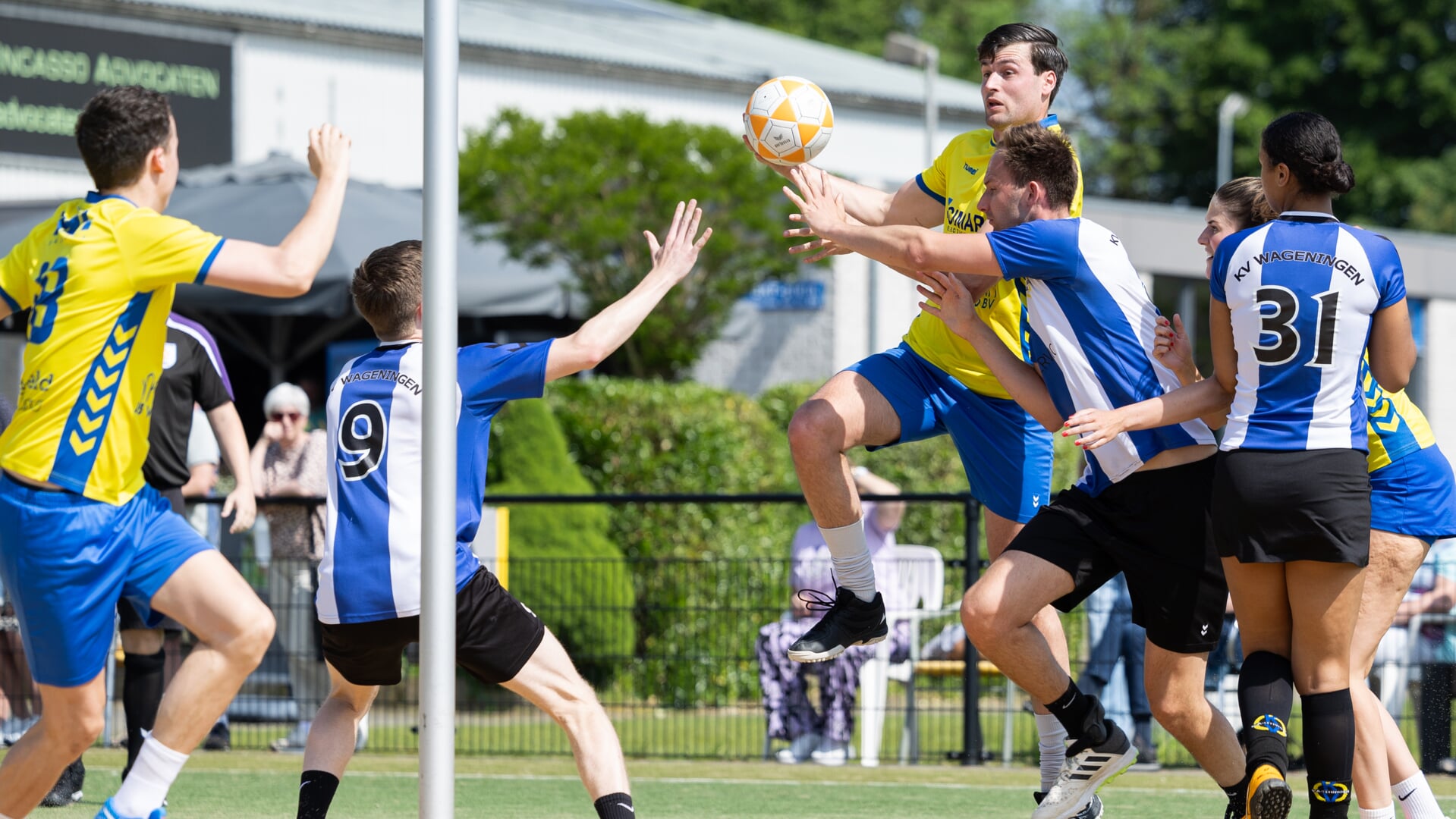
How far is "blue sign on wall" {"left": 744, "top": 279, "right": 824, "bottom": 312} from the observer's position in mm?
20688

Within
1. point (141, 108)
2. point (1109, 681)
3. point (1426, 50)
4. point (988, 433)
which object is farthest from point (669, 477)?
point (1426, 50)

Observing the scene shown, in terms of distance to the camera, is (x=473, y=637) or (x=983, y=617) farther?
(x=983, y=617)

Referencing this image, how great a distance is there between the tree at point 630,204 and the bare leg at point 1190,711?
12.2 metres

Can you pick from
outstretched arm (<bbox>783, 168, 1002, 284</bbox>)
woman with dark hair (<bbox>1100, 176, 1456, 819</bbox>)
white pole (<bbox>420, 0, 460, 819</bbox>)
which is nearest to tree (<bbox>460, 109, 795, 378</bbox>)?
outstretched arm (<bbox>783, 168, 1002, 284</bbox>)

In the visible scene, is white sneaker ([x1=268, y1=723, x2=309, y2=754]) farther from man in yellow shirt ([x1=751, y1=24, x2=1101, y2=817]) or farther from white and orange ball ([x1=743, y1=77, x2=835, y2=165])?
white and orange ball ([x1=743, y1=77, x2=835, y2=165])

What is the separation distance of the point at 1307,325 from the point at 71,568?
3.64 meters

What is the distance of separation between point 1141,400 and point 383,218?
866 cm

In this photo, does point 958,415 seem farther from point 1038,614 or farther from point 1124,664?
point 1124,664

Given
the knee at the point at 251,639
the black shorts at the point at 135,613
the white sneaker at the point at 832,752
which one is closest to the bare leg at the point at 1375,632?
the knee at the point at 251,639

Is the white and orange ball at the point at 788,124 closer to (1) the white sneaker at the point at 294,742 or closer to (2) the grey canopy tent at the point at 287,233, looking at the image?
(1) the white sneaker at the point at 294,742

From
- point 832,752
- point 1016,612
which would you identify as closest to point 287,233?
point 832,752

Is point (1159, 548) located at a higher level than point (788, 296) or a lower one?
lower

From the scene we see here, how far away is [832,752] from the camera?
950 cm

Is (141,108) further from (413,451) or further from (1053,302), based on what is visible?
(1053,302)
